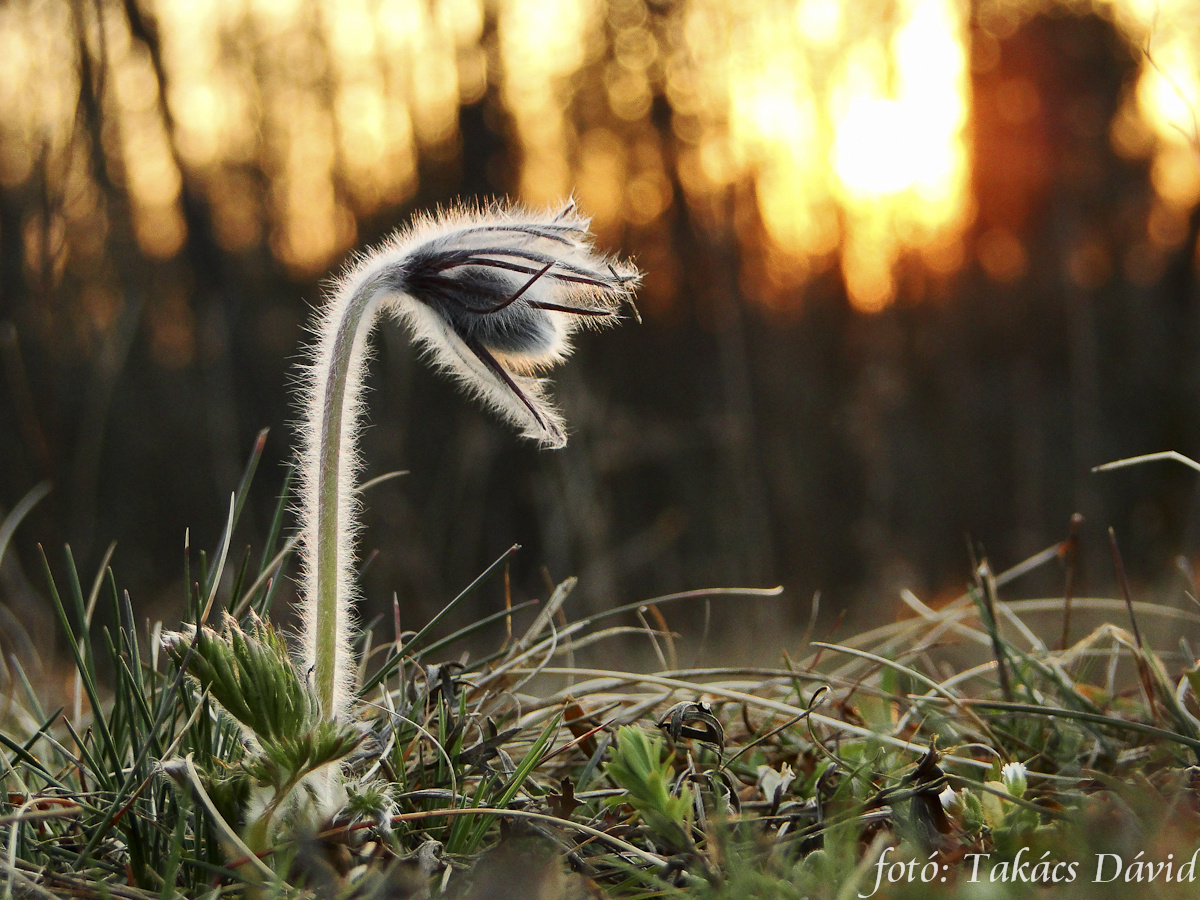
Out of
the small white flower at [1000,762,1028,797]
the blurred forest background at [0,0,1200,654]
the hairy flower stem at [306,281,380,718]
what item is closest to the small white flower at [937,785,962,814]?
the small white flower at [1000,762,1028,797]

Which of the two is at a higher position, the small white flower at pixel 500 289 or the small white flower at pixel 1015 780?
the small white flower at pixel 500 289

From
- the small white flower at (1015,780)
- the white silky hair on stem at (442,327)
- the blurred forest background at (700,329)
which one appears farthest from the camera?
the blurred forest background at (700,329)

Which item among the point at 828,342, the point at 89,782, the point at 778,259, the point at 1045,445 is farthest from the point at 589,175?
the point at 89,782

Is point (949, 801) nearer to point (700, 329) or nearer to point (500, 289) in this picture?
point (500, 289)

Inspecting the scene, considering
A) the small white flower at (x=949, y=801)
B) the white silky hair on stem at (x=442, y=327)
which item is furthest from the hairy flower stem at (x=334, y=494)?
the small white flower at (x=949, y=801)

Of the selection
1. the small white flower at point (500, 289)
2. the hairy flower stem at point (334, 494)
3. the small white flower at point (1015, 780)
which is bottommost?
the small white flower at point (1015, 780)

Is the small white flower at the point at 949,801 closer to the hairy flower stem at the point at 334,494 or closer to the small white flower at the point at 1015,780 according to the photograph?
the small white flower at the point at 1015,780

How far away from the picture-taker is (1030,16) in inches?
511

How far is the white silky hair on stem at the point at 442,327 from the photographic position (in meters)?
1.48

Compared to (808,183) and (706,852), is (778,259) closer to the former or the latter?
(808,183)

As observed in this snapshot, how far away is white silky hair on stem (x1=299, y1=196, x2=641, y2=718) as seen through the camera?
148 centimetres

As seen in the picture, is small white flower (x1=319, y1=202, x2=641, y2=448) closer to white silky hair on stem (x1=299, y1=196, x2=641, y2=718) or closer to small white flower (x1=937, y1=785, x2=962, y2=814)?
white silky hair on stem (x1=299, y1=196, x2=641, y2=718)

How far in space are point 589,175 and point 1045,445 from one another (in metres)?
7.83

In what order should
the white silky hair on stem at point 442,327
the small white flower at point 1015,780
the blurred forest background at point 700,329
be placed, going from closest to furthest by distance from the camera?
the small white flower at point 1015,780 → the white silky hair on stem at point 442,327 → the blurred forest background at point 700,329
